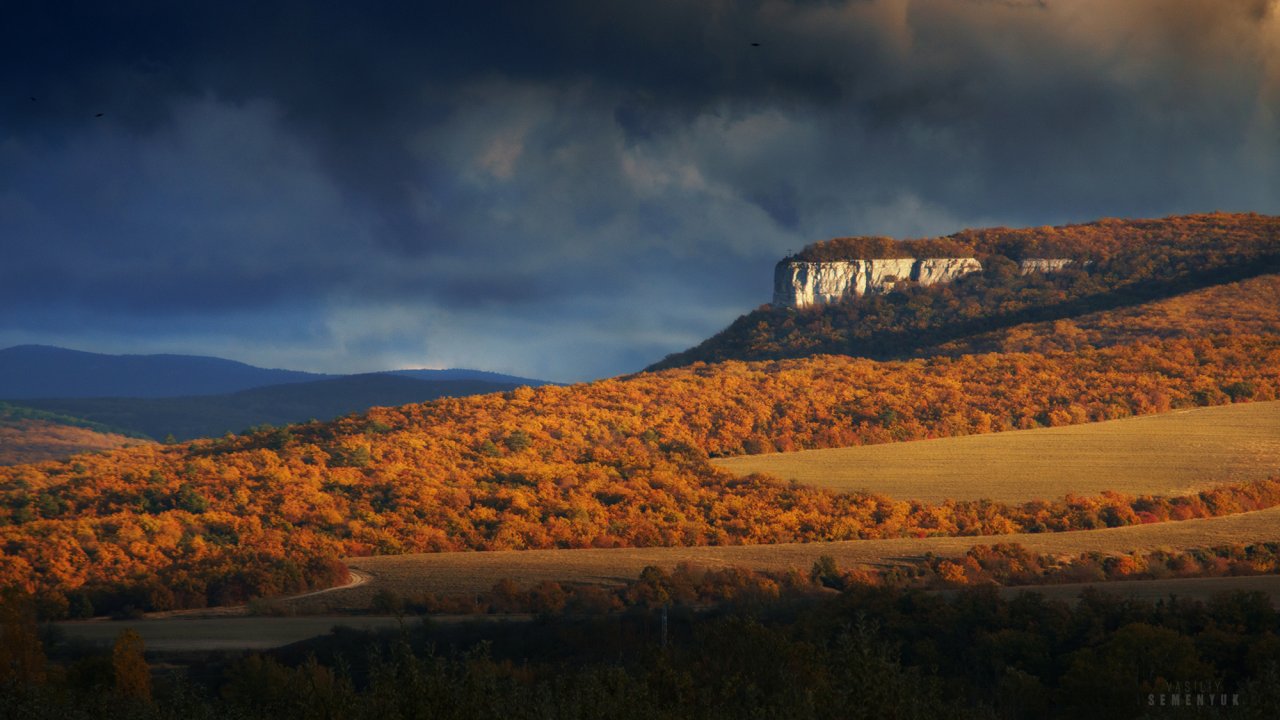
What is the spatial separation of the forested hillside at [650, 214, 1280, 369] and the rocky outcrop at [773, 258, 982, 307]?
1.63 metres

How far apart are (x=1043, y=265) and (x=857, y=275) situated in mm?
19248

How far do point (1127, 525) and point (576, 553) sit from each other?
1009 inches

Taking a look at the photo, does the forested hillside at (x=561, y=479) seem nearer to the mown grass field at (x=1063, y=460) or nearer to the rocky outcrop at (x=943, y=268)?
the mown grass field at (x=1063, y=460)

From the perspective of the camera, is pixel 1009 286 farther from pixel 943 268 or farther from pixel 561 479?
pixel 561 479

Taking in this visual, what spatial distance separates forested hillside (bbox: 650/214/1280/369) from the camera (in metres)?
122

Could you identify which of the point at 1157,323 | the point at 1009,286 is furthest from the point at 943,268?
the point at 1157,323

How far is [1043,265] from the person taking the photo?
138125 millimetres

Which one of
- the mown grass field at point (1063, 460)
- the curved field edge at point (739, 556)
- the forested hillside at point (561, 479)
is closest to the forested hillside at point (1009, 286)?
the forested hillside at point (561, 479)

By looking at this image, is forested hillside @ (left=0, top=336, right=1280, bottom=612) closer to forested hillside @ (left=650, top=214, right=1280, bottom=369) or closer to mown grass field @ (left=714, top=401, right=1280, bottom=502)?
mown grass field @ (left=714, top=401, right=1280, bottom=502)

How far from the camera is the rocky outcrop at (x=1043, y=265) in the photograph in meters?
138

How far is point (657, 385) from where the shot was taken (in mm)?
101938

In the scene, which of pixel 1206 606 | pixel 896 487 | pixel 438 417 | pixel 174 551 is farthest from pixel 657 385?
pixel 1206 606

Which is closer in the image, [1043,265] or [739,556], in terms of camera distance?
[739,556]

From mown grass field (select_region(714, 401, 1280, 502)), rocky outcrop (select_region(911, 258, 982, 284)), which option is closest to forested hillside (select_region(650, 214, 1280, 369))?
rocky outcrop (select_region(911, 258, 982, 284))
